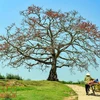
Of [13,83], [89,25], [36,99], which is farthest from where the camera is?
[89,25]

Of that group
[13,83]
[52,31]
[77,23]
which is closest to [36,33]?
[52,31]

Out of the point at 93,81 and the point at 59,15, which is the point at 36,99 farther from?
the point at 59,15

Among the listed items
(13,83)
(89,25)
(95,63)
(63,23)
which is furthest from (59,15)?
(13,83)

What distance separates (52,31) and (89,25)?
3.64 meters

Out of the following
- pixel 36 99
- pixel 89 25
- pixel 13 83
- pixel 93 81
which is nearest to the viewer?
pixel 36 99

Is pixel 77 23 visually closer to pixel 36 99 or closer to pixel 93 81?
pixel 93 81

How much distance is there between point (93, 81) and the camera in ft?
63.1

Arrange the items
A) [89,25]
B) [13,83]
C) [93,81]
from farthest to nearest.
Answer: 1. [89,25]
2. [13,83]
3. [93,81]

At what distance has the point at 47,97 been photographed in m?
16.2

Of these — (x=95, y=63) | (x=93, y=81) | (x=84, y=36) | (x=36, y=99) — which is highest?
(x=84, y=36)

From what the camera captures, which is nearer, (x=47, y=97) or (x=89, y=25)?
(x=47, y=97)

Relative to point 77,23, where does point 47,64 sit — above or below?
below

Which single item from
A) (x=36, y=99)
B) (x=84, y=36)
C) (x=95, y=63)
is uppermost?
(x=84, y=36)

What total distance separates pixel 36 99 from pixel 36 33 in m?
17.4
